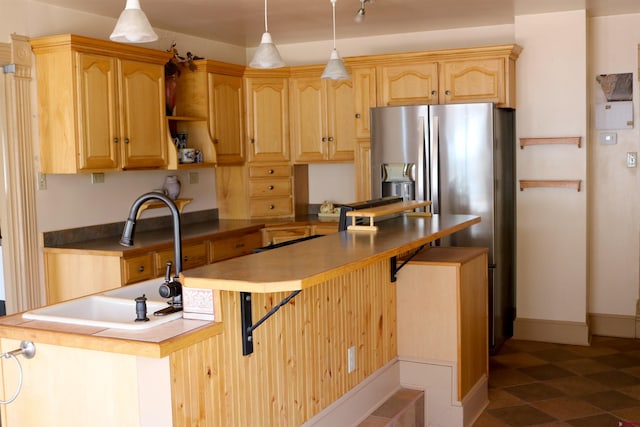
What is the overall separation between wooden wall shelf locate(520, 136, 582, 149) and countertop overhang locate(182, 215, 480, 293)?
2031 mm

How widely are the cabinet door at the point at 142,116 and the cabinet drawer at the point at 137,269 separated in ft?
2.26

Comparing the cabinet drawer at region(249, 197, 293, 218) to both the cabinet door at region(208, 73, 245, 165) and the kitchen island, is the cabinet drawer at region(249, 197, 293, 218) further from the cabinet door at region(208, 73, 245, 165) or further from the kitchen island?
the kitchen island

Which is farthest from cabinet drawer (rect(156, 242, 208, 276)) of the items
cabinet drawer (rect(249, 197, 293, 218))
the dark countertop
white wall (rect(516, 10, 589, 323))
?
white wall (rect(516, 10, 589, 323))

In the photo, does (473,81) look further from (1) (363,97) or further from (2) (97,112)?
(2) (97,112)

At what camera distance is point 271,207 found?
6.32 metres

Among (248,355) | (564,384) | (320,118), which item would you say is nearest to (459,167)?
(320,118)

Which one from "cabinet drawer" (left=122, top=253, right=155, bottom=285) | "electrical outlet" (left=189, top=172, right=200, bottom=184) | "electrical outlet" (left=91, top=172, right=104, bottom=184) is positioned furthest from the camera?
"electrical outlet" (left=189, top=172, right=200, bottom=184)

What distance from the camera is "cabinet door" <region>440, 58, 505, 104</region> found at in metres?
5.26

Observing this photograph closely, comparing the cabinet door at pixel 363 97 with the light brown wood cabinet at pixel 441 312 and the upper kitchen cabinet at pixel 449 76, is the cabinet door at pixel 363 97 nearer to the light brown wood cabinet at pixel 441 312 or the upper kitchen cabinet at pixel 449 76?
the upper kitchen cabinet at pixel 449 76

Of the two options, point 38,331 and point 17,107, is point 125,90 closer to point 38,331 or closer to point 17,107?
point 17,107

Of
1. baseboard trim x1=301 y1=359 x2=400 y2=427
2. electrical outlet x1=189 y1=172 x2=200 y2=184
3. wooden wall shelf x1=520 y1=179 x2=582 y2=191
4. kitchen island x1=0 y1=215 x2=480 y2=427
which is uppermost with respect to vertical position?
electrical outlet x1=189 y1=172 x2=200 y2=184

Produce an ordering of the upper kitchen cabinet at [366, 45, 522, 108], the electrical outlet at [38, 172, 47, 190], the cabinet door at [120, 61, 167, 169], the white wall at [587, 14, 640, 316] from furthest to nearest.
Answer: the white wall at [587, 14, 640, 316], the upper kitchen cabinet at [366, 45, 522, 108], the cabinet door at [120, 61, 167, 169], the electrical outlet at [38, 172, 47, 190]

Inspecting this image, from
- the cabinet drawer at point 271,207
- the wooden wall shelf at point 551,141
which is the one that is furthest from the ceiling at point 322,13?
the cabinet drawer at point 271,207

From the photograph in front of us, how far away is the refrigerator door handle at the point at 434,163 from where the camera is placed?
523 cm
